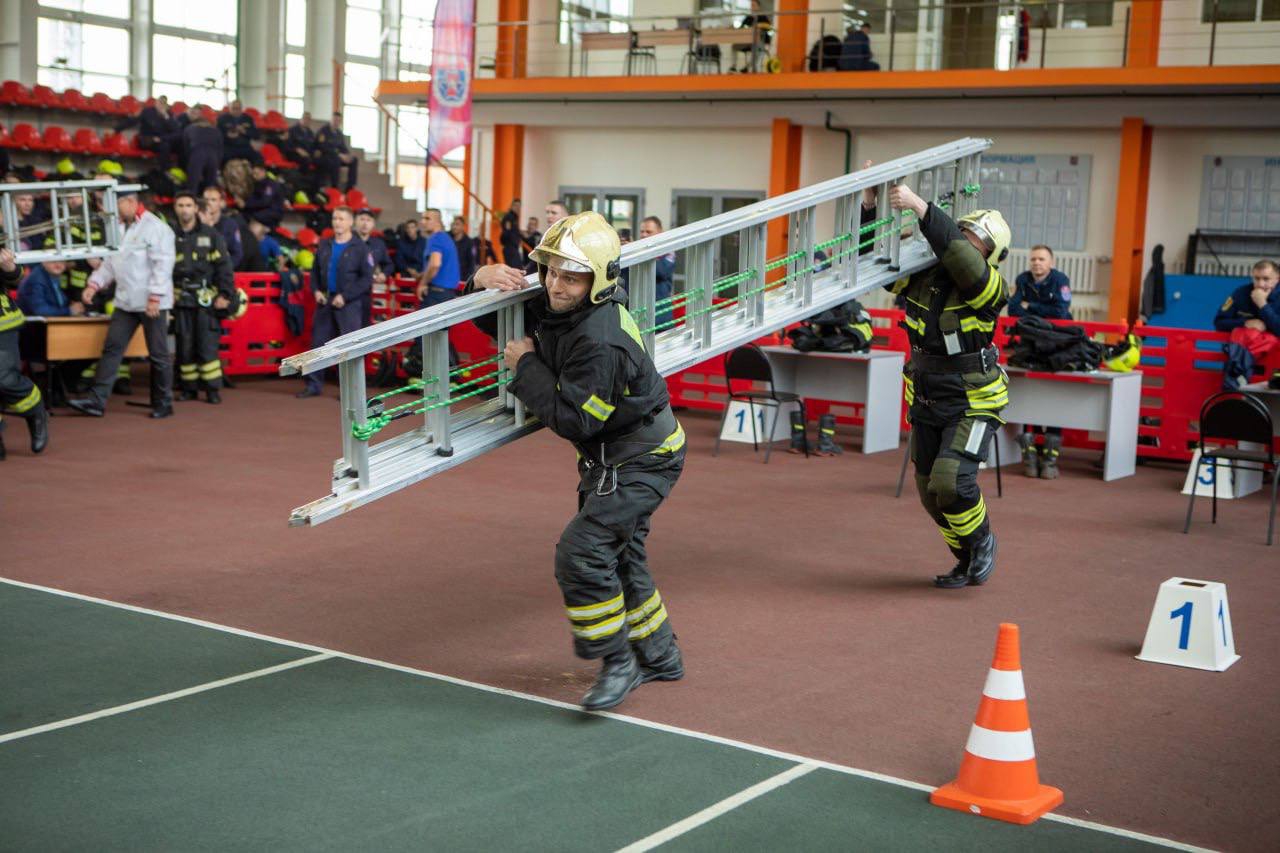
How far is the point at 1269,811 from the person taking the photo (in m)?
4.70

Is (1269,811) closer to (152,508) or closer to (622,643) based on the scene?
(622,643)

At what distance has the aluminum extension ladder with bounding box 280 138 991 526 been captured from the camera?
17.2ft

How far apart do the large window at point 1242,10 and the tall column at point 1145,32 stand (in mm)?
1003

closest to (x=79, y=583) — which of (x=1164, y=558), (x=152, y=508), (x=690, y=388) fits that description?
(x=152, y=508)

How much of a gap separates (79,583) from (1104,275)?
17474 mm

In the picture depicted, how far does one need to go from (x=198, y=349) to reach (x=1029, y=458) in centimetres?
857

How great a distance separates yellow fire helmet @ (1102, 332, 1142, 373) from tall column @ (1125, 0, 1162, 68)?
367 inches

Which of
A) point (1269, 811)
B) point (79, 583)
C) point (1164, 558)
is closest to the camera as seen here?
point (1269, 811)

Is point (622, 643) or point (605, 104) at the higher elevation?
point (605, 104)

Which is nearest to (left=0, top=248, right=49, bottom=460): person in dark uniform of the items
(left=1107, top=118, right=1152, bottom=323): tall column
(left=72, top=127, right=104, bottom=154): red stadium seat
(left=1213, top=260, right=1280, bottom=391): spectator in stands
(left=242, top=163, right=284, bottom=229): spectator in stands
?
(left=1213, top=260, right=1280, bottom=391): spectator in stands

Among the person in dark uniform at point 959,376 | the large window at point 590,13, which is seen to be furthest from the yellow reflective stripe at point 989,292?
the large window at point 590,13

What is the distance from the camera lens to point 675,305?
6.54 meters

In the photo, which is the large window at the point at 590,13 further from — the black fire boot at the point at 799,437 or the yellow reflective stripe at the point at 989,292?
the yellow reflective stripe at the point at 989,292

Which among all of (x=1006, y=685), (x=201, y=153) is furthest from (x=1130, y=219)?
(x=1006, y=685)
